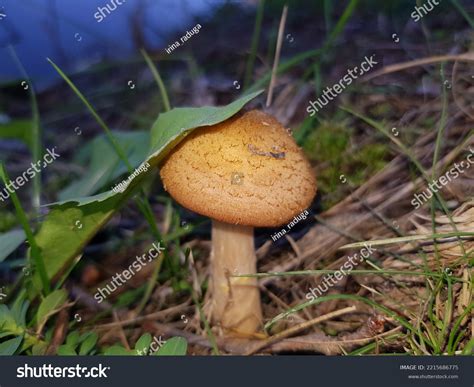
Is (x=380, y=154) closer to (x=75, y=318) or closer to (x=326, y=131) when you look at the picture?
(x=326, y=131)

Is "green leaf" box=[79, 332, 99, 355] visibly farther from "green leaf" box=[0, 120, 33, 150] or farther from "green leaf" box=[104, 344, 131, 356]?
"green leaf" box=[0, 120, 33, 150]

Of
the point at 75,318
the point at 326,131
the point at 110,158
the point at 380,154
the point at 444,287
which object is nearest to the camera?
the point at 444,287

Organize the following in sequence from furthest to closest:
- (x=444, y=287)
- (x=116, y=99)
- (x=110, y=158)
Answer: (x=116, y=99) → (x=110, y=158) → (x=444, y=287)

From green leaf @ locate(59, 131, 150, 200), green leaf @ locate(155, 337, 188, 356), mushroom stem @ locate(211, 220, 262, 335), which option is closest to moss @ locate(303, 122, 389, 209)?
mushroom stem @ locate(211, 220, 262, 335)

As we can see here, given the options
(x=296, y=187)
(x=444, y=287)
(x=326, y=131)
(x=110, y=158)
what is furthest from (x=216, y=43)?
(x=444, y=287)

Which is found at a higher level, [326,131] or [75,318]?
[326,131]

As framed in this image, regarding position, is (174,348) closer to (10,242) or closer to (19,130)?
(10,242)
